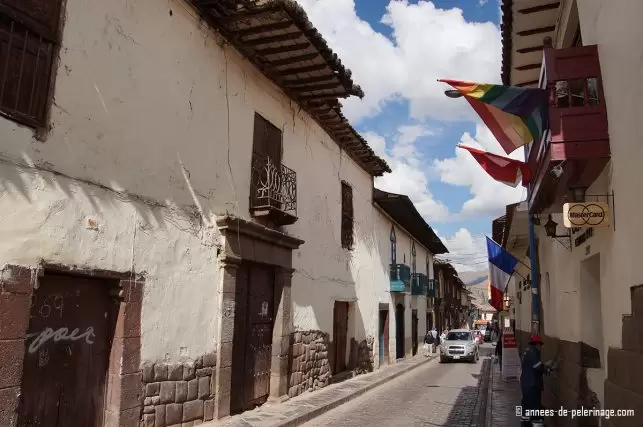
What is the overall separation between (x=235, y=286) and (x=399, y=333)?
13491 mm

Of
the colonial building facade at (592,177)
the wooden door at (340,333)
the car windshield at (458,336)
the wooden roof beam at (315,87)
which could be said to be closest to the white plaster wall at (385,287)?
the wooden door at (340,333)

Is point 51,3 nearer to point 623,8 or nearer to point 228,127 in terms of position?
point 228,127

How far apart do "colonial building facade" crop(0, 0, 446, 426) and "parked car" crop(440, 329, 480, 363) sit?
36.5ft

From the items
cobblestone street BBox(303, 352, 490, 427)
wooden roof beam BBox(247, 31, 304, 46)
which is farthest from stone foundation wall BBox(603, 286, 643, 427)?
wooden roof beam BBox(247, 31, 304, 46)

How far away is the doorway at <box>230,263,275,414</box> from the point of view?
326 inches

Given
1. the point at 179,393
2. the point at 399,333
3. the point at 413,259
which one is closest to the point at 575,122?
the point at 179,393

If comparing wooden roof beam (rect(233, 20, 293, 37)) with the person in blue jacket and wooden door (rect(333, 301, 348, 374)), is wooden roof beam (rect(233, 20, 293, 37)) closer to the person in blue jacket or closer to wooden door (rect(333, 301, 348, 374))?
the person in blue jacket

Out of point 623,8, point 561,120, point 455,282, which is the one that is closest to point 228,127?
point 561,120

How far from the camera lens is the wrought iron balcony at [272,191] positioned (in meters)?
8.92

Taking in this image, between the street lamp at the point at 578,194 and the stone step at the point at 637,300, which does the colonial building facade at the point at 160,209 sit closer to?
the street lamp at the point at 578,194

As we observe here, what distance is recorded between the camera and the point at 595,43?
18.4 ft

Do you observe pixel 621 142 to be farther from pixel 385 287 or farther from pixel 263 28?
pixel 385 287

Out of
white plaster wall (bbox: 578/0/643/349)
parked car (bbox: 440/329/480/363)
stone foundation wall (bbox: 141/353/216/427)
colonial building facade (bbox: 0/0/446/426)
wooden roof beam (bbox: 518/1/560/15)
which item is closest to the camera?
white plaster wall (bbox: 578/0/643/349)

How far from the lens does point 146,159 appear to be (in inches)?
253
